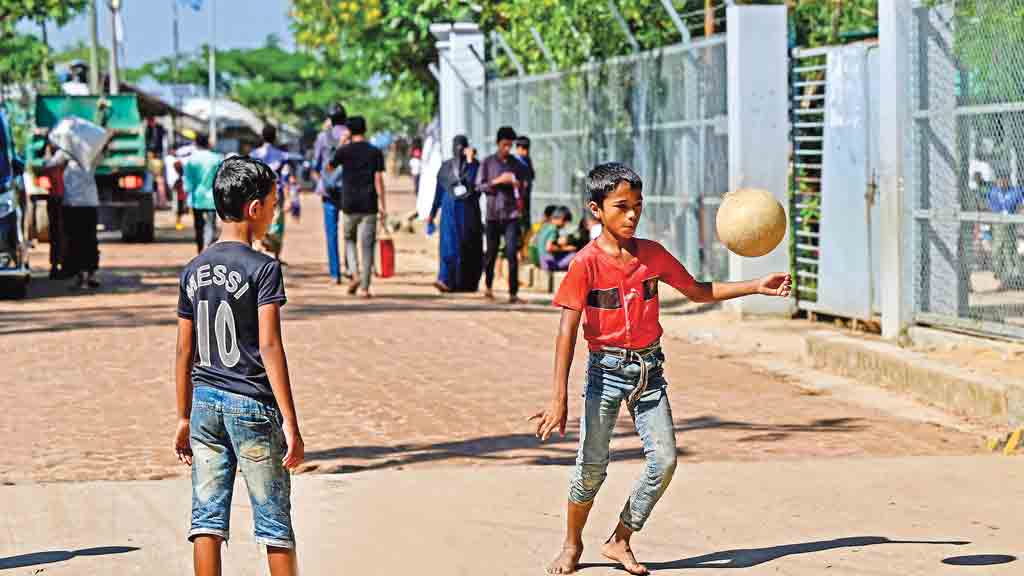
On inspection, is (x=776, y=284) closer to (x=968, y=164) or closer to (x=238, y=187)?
(x=238, y=187)

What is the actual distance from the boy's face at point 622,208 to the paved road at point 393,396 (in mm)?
2823

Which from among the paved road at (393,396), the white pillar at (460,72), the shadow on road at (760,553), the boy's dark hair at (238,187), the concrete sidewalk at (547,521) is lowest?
the shadow on road at (760,553)

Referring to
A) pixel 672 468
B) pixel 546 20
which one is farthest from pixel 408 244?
pixel 672 468

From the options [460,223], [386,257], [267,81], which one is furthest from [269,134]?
[267,81]

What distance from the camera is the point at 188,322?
5281 millimetres

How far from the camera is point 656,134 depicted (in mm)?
18766

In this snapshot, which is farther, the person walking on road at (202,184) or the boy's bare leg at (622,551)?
the person walking on road at (202,184)

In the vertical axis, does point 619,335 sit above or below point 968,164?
below

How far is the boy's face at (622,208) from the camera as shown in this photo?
604 cm

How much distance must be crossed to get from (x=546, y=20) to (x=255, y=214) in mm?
17097

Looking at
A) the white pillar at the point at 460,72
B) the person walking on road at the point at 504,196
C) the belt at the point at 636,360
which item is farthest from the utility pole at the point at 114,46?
the belt at the point at 636,360

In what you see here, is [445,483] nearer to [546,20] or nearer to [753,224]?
[753,224]

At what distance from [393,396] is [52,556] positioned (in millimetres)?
4456

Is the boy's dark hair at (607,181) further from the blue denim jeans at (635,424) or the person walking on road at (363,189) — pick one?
the person walking on road at (363,189)
